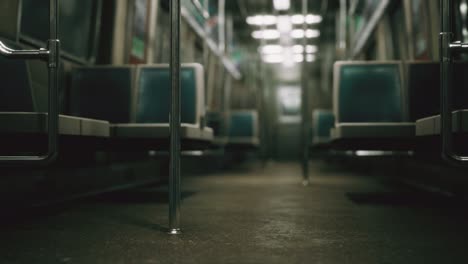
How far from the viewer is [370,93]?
418 cm

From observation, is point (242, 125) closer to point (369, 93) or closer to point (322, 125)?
point (322, 125)

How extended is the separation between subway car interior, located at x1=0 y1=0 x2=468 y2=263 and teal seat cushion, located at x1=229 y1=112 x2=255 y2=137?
78.4 inches

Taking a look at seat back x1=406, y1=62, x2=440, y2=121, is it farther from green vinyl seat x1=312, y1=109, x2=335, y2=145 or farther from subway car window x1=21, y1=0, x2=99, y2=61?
green vinyl seat x1=312, y1=109, x2=335, y2=145

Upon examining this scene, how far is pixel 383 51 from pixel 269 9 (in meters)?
5.21

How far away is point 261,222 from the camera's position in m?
2.65

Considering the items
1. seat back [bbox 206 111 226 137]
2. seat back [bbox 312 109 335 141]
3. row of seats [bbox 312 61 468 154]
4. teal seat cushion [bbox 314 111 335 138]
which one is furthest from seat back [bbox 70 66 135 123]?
teal seat cushion [bbox 314 111 335 138]

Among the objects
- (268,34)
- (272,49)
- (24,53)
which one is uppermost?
(268,34)

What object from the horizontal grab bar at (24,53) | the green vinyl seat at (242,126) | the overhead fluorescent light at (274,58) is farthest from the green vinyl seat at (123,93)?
the overhead fluorescent light at (274,58)

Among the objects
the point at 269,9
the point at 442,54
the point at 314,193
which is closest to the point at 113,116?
the point at 314,193

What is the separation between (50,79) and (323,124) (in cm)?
726

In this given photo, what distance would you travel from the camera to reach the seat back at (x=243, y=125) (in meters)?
9.41

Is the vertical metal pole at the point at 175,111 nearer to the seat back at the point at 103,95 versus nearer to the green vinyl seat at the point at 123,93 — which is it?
the green vinyl seat at the point at 123,93

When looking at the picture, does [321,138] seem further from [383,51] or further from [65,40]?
[65,40]

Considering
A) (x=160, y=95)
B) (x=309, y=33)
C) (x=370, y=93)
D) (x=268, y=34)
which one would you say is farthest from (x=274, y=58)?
(x=160, y=95)
